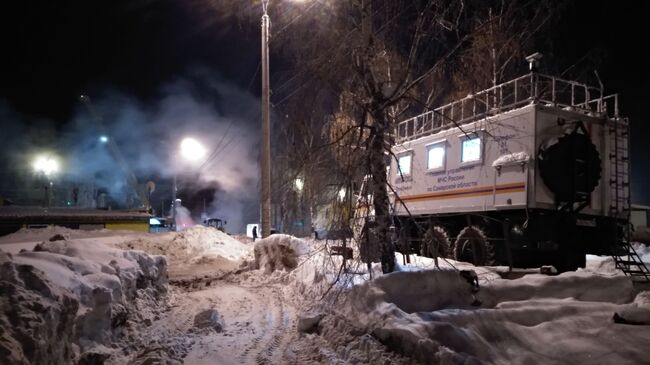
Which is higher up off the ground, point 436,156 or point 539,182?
point 436,156

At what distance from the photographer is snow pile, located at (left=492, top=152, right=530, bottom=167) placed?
9.69 meters

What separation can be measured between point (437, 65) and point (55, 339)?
6.06 metres

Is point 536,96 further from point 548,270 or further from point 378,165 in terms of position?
point 378,165

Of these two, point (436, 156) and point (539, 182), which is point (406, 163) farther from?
point (539, 182)

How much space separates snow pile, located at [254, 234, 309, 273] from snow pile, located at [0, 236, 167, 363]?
479cm

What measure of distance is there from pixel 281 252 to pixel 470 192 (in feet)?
17.2

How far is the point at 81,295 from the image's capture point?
15.3 ft

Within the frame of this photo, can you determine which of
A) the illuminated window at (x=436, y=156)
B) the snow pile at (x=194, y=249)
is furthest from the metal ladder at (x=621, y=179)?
the snow pile at (x=194, y=249)

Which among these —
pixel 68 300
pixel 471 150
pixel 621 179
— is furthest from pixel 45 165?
pixel 621 179

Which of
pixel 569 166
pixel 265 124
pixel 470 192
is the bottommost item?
pixel 470 192

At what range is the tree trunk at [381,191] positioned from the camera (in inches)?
275

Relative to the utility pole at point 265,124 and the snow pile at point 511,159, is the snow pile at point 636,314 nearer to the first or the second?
the snow pile at point 511,159

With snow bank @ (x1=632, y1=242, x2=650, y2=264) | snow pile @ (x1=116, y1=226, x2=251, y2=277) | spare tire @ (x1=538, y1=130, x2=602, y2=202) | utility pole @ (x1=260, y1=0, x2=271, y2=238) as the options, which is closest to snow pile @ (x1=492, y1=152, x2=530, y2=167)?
spare tire @ (x1=538, y1=130, x2=602, y2=202)

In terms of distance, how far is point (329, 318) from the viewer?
6.37 metres
